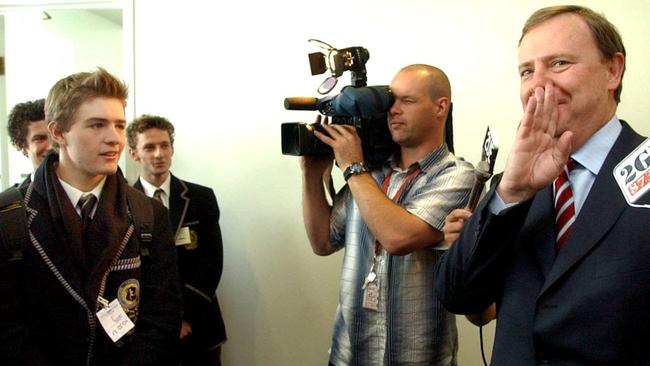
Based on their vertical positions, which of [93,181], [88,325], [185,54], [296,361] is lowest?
[296,361]

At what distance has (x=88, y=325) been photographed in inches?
60.7

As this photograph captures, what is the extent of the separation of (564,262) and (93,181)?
1407 millimetres

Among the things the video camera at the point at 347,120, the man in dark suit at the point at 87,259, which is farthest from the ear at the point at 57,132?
the video camera at the point at 347,120

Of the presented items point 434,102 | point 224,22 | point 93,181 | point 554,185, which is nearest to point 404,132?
point 434,102

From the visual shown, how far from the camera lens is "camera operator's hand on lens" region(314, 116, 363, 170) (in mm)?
1654

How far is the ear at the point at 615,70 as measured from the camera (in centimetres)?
104

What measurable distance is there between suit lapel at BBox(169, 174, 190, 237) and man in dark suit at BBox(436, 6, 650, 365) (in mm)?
1558

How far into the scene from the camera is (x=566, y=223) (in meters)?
0.99

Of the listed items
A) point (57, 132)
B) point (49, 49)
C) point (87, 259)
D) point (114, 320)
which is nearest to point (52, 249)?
point (87, 259)

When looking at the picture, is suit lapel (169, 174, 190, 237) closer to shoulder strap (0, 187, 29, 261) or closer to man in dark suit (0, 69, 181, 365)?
man in dark suit (0, 69, 181, 365)

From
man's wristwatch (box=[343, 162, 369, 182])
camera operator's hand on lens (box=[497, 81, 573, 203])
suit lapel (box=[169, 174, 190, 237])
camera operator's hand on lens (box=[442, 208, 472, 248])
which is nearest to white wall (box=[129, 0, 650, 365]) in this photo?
suit lapel (box=[169, 174, 190, 237])

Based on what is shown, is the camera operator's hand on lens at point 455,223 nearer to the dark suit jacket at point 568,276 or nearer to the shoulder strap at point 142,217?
the dark suit jacket at point 568,276

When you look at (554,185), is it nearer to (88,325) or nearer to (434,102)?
(434,102)

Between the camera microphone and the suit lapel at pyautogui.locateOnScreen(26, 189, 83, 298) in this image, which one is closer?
the suit lapel at pyautogui.locateOnScreen(26, 189, 83, 298)
